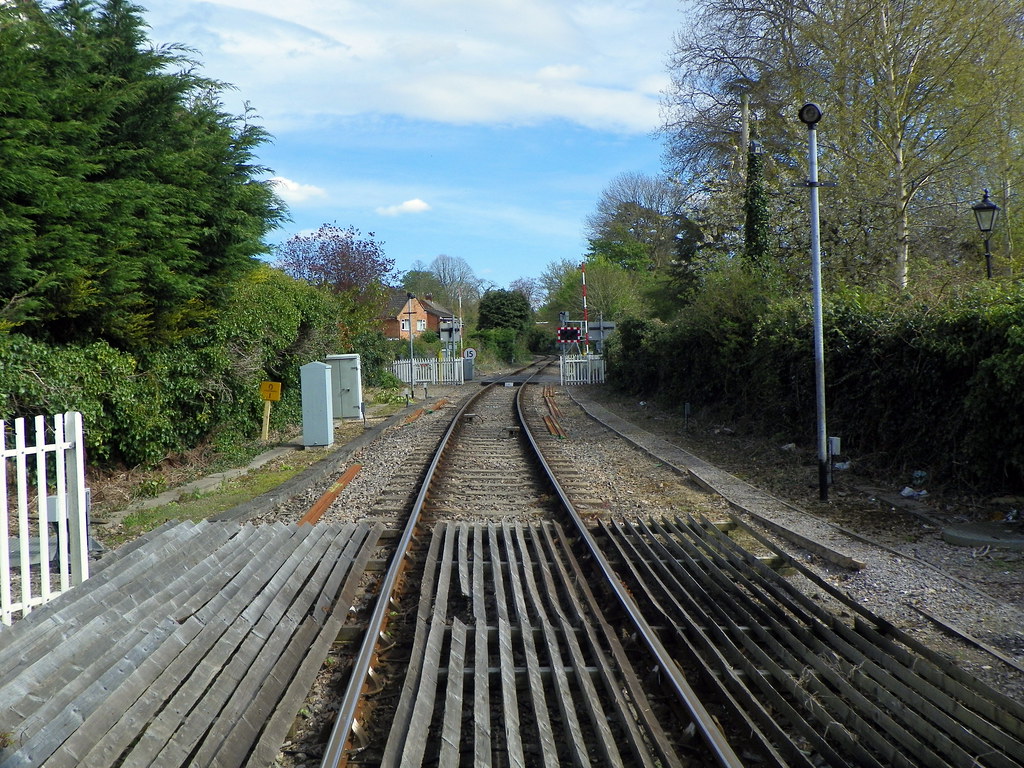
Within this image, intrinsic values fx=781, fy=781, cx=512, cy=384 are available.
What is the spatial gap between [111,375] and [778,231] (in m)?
17.1

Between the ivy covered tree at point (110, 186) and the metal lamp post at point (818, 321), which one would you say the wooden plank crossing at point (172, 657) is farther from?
the metal lamp post at point (818, 321)

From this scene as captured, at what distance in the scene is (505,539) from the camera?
7172mm

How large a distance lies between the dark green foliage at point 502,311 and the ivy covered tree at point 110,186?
2579 inches

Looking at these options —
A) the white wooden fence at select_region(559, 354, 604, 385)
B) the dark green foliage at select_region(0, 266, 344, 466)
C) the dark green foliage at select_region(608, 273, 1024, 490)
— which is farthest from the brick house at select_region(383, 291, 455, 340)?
the dark green foliage at select_region(608, 273, 1024, 490)

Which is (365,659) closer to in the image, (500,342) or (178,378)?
(178,378)

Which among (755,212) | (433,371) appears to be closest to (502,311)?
(433,371)

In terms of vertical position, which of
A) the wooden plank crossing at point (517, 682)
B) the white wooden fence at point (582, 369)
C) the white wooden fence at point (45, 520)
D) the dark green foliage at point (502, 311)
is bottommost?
the wooden plank crossing at point (517, 682)

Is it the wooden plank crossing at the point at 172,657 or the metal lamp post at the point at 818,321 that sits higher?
the metal lamp post at the point at 818,321

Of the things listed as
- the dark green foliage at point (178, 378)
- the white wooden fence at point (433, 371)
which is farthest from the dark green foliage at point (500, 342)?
the dark green foliage at point (178, 378)

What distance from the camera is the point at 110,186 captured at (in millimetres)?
9484

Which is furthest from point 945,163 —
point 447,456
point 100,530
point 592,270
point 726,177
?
point 592,270

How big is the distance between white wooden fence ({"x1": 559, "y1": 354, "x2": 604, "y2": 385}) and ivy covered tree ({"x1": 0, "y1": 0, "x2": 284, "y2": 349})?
26.0m

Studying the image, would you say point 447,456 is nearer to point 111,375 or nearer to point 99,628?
point 111,375

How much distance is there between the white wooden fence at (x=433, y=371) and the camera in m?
40.8
